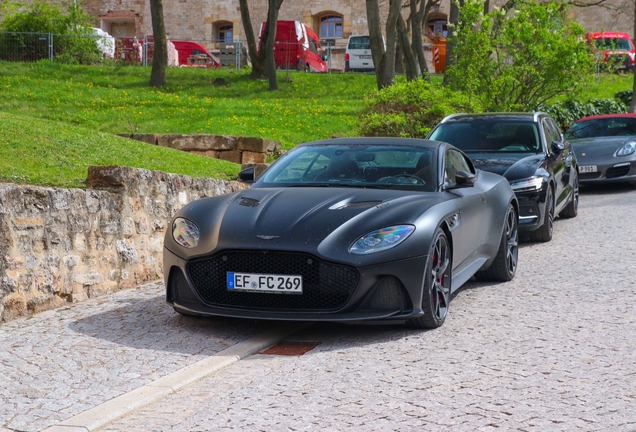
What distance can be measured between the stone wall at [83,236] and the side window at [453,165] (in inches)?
115

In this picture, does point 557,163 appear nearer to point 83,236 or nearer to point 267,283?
point 83,236

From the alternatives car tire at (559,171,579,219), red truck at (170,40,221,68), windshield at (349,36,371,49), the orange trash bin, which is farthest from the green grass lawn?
the orange trash bin

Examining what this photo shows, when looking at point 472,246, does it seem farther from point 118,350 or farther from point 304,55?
point 304,55

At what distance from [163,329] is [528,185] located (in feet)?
19.2

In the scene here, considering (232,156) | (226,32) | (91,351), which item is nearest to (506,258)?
(91,351)

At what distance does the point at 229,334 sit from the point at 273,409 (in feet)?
5.87

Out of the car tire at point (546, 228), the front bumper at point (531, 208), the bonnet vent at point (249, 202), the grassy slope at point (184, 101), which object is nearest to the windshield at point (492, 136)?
the car tire at point (546, 228)

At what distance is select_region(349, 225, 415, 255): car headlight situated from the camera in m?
6.07

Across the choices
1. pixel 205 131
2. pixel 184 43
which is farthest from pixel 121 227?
pixel 184 43

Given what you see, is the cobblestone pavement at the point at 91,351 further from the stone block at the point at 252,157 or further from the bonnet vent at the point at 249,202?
the stone block at the point at 252,157

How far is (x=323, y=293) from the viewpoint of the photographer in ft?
20.0

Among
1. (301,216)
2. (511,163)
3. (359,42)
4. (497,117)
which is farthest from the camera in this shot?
(359,42)

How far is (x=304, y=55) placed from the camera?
40.2 metres

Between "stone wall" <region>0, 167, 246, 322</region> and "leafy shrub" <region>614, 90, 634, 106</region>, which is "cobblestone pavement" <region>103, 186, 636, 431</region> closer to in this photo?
"stone wall" <region>0, 167, 246, 322</region>
